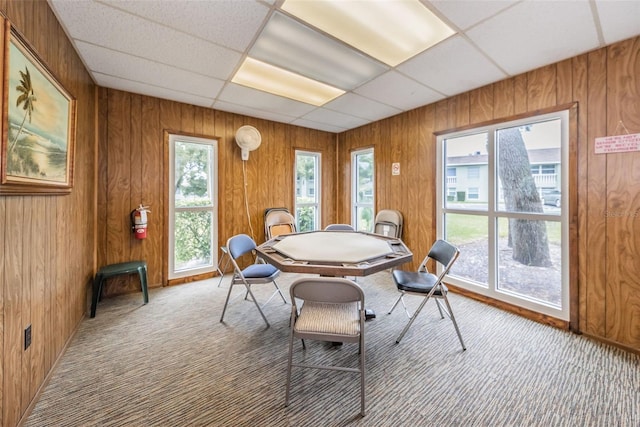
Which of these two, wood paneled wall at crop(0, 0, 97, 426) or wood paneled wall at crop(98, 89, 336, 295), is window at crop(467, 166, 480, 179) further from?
wood paneled wall at crop(0, 0, 97, 426)

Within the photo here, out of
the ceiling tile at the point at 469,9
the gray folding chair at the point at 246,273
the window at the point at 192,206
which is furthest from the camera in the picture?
the window at the point at 192,206

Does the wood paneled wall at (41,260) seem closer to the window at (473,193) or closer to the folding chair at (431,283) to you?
the folding chair at (431,283)

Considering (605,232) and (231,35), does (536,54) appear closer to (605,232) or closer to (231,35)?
(605,232)

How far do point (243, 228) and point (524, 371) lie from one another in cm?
366

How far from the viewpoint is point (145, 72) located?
8.69 ft

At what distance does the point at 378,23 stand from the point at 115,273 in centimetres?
355

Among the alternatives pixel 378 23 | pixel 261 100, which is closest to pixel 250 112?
pixel 261 100

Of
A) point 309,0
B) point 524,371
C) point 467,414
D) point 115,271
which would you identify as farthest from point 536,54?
point 115,271

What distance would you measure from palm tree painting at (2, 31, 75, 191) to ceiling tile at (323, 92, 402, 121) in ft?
8.97

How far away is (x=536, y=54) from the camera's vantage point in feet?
7.38

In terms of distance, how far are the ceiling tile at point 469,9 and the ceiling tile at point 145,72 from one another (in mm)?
2288

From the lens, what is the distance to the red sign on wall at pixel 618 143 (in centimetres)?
199

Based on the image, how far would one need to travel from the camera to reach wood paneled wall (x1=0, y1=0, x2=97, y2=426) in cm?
130

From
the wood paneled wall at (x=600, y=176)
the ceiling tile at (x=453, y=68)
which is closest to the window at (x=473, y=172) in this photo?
the wood paneled wall at (x=600, y=176)
